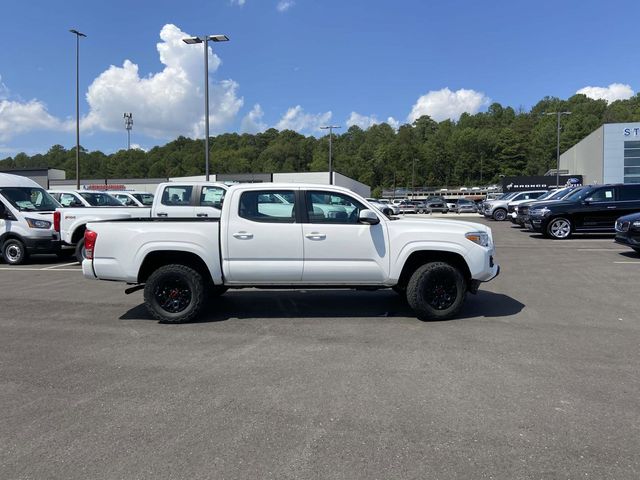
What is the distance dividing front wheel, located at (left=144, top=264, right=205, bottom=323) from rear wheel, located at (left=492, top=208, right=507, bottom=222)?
1018 inches

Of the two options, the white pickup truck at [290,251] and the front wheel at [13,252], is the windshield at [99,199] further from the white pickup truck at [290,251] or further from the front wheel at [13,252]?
the white pickup truck at [290,251]

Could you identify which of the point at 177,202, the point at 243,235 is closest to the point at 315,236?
the point at 243,235

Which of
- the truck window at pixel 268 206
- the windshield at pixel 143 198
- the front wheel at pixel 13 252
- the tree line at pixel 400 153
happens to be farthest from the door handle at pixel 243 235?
the tree line at pixel 400 153

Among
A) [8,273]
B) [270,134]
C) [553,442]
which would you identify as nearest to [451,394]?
[553,442]

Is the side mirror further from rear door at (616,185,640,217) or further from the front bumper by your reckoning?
rear door at (616,185,640,217)

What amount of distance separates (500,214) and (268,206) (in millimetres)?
25419

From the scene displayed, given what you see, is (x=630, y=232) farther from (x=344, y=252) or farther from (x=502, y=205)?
(x=502, y=205)

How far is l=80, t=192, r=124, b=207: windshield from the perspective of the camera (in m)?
15.7

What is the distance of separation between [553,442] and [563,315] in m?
4.12

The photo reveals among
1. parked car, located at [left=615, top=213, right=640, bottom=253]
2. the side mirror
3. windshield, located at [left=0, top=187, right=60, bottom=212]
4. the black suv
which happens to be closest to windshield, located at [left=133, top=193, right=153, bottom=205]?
windshield, located at [left=0, top=187, right=60, bottom=212]

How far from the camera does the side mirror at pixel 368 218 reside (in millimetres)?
6755

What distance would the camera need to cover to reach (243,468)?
3279mm

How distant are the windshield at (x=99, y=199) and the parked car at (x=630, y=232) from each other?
1354 centimetres

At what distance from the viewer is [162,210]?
12.6 m
